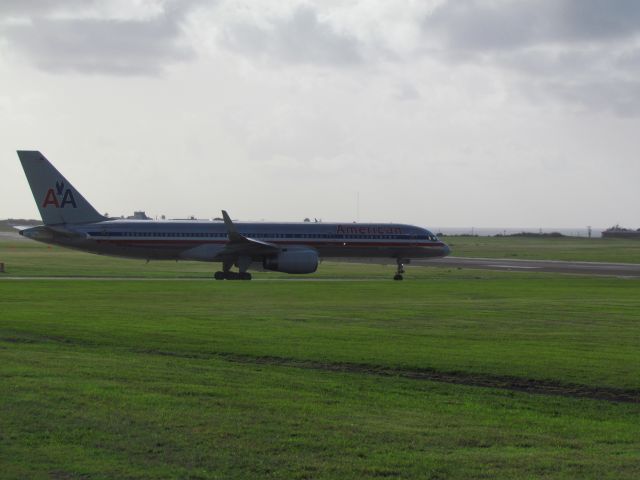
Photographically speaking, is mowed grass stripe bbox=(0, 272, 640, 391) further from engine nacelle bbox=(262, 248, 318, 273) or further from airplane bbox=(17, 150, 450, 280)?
airplane bbox=(17, 150, 450, 280)

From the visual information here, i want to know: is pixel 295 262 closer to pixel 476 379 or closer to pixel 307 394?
pixel 476 379

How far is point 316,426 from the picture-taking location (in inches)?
463

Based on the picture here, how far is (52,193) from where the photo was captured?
168ft

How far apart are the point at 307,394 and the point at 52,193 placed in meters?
40.6

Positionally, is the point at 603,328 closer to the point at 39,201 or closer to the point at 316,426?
the point at 316,426

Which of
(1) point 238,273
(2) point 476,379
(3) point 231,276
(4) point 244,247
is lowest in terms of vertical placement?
(2) point 476,379

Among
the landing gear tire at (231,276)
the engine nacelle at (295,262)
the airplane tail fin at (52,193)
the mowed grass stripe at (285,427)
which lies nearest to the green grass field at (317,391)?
the mowed grass stripe at (285,427)

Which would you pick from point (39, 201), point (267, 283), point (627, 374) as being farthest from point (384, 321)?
point (39, 201)

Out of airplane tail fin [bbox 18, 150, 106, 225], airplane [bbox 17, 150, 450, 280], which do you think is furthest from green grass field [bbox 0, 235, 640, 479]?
airplane tail fin [bbox 18, 150, 106, 225]

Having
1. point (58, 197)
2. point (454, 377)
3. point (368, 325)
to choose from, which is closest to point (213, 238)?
point (58, 197)

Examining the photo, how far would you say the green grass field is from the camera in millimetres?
10125

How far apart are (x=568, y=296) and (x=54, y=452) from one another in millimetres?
30316

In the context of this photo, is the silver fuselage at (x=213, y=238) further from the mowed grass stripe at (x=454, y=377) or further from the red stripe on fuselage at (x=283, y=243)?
the mowed grass stripe at (x=454, y=377)

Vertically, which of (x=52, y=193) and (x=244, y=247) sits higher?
(x=52, y=193)
